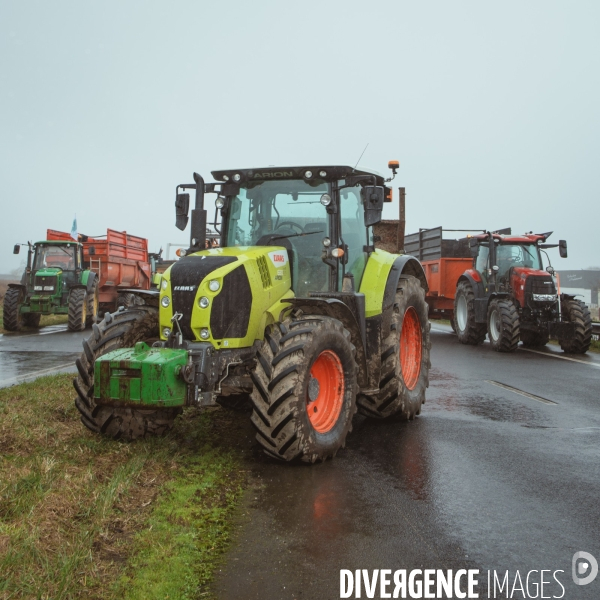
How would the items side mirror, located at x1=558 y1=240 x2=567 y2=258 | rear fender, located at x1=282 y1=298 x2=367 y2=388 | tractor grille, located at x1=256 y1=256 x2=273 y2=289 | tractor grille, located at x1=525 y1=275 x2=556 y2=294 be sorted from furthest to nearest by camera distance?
1. side mirror, located at x1=558 y1=240 x2=567 y2=258
2. tractor grille, located at x1=525 y1=275 x2=556 y2=294
3. tractor grille, located at x1=256 y1=256 x2=273 y2=289
4. rear fender, located at x1=282 y1=298 x2=367 y2=388

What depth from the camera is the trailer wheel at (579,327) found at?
13578 mm

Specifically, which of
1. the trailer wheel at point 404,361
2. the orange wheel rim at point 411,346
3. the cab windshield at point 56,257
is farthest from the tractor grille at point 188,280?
the cab windshield at point 56,257

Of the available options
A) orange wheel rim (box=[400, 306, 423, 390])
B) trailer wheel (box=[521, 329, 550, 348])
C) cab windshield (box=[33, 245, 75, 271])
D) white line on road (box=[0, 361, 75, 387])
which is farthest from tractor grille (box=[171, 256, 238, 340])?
cab windshield (box=[33, 245, 75, 271])

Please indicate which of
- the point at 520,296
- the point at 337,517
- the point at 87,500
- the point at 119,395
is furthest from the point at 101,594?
the point at 520,296

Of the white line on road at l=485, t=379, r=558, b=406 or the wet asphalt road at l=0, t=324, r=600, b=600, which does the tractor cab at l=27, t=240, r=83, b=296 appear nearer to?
the white line on road at l=485, t=379, r=558, b=406

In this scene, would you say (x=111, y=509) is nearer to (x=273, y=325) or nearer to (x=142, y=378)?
(x=142, y=378)

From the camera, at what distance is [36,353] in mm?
13156

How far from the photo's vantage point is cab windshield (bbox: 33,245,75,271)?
2033 centimetres

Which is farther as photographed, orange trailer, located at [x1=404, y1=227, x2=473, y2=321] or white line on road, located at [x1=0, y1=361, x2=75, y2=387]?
orange trailer, located at [x1=404, y1=227, x2=473, y2=321]

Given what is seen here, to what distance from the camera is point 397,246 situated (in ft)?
57.6

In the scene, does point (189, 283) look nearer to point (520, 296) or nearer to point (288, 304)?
point (288, 304)

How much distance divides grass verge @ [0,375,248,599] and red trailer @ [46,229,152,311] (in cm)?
1630

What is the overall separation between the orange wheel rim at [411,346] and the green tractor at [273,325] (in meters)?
0.18

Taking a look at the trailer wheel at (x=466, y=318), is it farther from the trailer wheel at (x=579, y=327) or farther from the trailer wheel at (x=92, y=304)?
the trailer wheel at (x=92, y=304)
